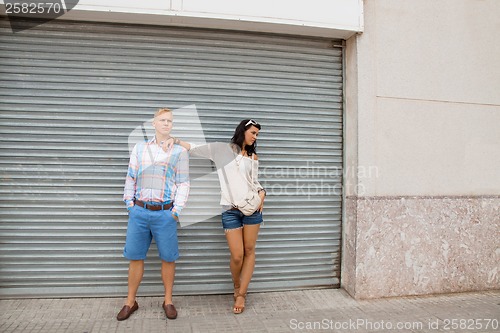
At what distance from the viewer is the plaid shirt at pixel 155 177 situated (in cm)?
397

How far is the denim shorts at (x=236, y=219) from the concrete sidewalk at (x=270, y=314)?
3.02 ft

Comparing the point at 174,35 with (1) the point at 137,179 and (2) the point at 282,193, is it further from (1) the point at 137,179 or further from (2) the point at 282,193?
(2) the point at 282,193

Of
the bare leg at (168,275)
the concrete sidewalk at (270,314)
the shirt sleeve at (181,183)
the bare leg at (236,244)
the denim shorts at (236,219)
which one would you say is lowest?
the concrete sidewalk at (270,314)

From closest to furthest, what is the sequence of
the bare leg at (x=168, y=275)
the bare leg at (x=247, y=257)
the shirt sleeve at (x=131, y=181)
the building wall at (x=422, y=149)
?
the shirt sleeve at (x=131, y=181), the bare leg at (x=168, y=275), the bare leg at (x=247, y=257), the building wall at (x=422, y=149)

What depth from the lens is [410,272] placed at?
15.8 feet

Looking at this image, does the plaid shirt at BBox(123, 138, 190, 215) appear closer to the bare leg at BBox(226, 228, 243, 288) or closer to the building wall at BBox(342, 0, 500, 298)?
the bare leg at BBox(226, 228, 243, 288)

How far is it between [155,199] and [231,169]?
2.70ft

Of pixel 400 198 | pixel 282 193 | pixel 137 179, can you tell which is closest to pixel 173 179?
pixel 137 179

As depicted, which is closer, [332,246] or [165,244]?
[165,244]

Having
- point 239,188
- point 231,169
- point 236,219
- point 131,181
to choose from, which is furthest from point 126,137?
point 236,219

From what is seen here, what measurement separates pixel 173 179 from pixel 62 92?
1604 mm

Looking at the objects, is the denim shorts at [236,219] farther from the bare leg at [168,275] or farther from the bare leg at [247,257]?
the bare leg at [168,275]

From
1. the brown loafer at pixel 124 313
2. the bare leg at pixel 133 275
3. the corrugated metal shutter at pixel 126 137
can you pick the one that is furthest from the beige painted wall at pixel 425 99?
the brown loafer at pixel 124 313

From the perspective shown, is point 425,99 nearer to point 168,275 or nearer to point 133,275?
point 168,275
